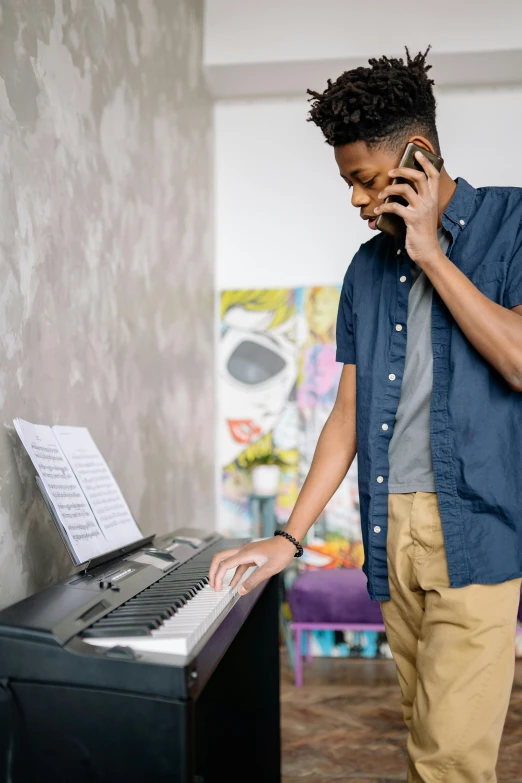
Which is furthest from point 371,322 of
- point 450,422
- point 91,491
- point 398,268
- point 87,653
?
point 87,653

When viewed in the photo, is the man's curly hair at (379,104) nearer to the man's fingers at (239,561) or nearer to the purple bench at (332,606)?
the man's fingers at (239,561)

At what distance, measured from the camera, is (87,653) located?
3.23 ft

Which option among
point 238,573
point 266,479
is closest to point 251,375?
point 266,479

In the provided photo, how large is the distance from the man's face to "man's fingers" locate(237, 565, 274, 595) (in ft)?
2.15

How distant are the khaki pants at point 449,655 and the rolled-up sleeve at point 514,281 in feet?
1.19

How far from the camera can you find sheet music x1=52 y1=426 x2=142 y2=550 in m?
1.64

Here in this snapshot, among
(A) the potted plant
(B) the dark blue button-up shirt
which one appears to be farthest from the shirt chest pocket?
(A) the potted plant

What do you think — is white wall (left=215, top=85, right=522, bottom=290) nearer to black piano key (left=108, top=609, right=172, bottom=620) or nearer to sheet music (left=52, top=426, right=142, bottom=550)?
sheet music (left=52, top=426, right=142, bottom=550)

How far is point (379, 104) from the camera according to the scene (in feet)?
4.51

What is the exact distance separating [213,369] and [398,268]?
2.96 m

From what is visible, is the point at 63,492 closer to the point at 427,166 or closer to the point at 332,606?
the point at 427,166

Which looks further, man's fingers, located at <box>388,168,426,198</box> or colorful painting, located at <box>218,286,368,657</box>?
colorful painting, located at <box>218,286,368,657</box>

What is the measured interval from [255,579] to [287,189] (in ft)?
11.4

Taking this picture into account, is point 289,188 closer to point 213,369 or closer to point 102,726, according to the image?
point 213,369
